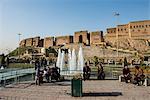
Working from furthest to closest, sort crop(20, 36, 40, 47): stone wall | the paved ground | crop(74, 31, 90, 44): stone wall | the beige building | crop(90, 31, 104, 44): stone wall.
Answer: crop(20, 36, 40, 47): stone wall
crop(74, 31, 90, 44): stone wall
crop(90, 31, 104, 44): stone wall
the beige building
the paved ground

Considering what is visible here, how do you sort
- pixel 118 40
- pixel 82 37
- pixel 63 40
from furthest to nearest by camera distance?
1. pixel 63 40
2. pixel 82 37
3. pixel 118 40

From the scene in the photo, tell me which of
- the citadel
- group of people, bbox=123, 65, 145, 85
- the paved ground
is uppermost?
the citadel

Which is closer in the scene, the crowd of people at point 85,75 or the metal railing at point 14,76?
the metal railing at point 14,76

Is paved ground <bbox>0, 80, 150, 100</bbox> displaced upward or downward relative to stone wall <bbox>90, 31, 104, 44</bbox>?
downward

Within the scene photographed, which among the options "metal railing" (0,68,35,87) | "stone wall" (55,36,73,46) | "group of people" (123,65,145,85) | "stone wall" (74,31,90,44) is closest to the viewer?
"metal railing" (0,68,35,87)

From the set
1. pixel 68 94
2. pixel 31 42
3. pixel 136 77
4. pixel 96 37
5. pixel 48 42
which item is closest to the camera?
pixel 68 94

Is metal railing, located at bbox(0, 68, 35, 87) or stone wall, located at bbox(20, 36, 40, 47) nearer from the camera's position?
metal railing, located at bbox(0, 68, 35, 87)

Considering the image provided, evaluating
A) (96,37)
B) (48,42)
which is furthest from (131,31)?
(48,42)

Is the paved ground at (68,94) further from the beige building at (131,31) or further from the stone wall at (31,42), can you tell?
the stone wall at (31,42)

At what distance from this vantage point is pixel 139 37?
301 feet

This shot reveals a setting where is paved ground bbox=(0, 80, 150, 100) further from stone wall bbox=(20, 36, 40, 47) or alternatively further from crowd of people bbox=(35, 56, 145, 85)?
stone wall bbox=(20, 36, 40, 47)

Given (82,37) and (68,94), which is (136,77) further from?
(82,37)

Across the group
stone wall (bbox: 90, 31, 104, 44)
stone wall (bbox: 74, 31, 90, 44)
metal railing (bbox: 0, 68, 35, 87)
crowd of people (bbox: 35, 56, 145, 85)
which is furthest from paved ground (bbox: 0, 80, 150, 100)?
stone wall (bbox: 74, 31, 90, 44)

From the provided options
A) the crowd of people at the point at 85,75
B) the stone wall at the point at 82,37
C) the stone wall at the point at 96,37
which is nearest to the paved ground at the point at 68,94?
the crowd of people at the point at 85,75
